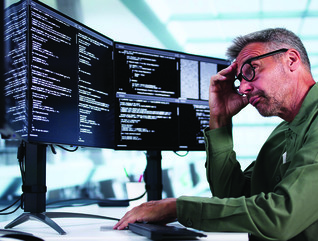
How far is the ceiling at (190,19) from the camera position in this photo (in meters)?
3.10

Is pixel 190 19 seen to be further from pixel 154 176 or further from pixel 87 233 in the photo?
pixel 87 233

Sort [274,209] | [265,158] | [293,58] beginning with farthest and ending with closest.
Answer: [265,158], [293,58], [274,209]

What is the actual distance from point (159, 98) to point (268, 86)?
0.49m

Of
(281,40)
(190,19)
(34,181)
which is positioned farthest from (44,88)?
(190,19)

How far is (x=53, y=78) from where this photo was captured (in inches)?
44.9

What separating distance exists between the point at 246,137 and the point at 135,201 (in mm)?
5724

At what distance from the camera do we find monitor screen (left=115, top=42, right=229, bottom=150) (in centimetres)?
150

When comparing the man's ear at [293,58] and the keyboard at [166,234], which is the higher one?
the man's ear at [293,58]

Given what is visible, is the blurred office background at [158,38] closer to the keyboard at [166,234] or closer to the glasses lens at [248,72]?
the glasses lens at [248,72]

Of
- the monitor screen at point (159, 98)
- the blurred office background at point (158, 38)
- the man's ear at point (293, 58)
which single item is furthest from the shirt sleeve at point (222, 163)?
the man's ear at point (293, 58)

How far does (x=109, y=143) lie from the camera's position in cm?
143

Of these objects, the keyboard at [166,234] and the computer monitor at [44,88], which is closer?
the keyboard at [166,234]

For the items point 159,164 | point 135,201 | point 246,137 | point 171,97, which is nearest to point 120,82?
point 171,97

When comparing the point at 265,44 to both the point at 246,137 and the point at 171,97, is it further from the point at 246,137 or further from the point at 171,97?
the point at 246,137
